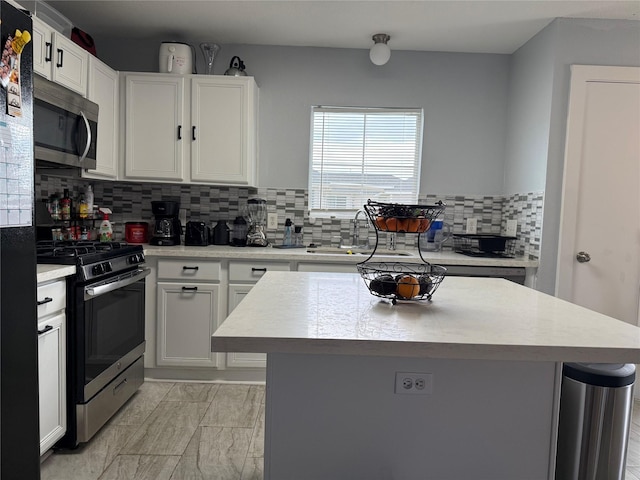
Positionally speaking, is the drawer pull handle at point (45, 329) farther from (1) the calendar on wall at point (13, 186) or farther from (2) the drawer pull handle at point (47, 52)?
(2) the drawer pull handle at point (47, 52)

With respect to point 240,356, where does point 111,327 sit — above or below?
above

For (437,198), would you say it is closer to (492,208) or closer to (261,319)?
(492,208)

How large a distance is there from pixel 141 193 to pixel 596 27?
3370mm

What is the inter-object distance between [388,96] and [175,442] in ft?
9.18

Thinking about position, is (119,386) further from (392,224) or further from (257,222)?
(392,224)

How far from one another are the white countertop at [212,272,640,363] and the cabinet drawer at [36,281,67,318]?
3.22 ft

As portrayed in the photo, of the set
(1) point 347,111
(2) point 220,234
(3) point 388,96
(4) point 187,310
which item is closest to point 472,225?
(3) point 388,96

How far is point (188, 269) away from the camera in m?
2.96

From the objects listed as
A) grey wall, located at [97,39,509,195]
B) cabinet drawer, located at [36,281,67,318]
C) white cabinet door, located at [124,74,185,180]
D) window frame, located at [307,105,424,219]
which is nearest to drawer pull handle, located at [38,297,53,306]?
cabinet drawer, located at [36,281,67,318]

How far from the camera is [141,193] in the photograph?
3.50 metres

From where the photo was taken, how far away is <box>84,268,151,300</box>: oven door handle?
212 centimetres

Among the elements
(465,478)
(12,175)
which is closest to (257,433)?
(465,478)

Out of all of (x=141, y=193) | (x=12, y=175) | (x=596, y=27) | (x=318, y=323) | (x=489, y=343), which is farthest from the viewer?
(x=141, y=193)

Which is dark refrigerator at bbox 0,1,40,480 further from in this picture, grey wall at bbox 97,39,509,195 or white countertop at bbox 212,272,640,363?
grey wall at bbox 97,39,509,195
